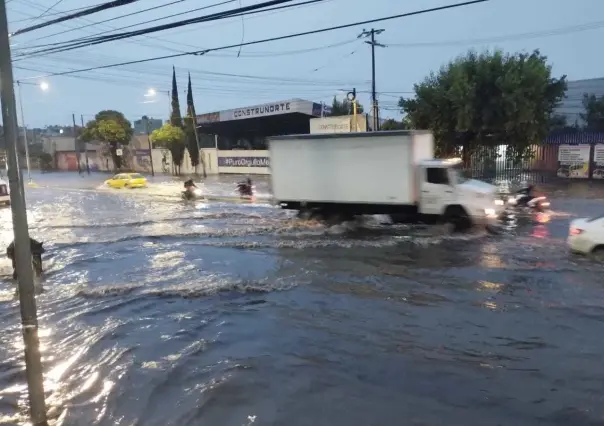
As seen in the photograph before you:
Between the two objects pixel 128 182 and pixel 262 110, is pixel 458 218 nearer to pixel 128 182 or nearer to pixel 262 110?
pixel 128 182

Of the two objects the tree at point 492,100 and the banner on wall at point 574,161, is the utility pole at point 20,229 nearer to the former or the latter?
the tree at point 492,100

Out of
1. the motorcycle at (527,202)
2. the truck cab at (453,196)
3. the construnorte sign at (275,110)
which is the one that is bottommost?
the motorcycle at (527,202)

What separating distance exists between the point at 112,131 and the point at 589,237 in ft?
184

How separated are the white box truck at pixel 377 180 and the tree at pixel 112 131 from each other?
149ft

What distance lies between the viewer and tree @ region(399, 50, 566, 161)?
2753 centimetres

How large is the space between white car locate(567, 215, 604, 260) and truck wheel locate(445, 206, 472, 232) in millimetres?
4352

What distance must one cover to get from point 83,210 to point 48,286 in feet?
Result: 46.9

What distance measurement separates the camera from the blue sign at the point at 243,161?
4491 cm

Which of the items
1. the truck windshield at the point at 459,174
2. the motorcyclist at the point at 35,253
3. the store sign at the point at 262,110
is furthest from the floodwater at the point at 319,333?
the store sign at the point at 262,110

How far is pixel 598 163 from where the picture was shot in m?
30.8

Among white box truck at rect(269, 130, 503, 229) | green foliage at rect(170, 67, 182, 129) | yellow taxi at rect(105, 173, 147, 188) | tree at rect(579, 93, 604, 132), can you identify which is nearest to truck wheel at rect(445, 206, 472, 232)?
white box truck at rect(269, 130, 503, 229)

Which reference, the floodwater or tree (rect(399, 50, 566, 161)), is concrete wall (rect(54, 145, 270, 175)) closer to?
tree (rect(399, 50, 566, 161))

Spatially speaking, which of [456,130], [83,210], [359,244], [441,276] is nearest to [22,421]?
[441,276]

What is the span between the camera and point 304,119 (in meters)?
48.6
